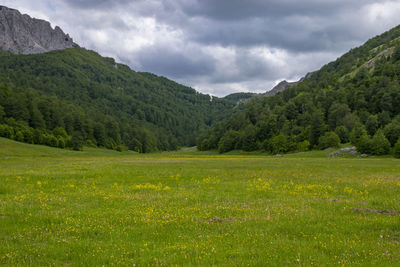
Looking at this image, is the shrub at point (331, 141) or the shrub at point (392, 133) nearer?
the shrub at point (392, 133)

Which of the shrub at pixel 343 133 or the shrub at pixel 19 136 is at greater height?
the shrub at pixel 19 136

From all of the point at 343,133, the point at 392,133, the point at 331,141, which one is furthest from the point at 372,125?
the point at 331,141

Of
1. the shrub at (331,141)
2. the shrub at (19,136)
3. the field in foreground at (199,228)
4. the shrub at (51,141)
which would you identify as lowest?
the field in foreground at (199,228)

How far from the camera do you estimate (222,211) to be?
14.7 m

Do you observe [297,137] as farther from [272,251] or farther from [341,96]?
[272,251]

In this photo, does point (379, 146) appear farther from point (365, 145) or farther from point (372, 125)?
point (372, 125)

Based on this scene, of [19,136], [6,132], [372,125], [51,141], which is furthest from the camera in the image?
[51,141]

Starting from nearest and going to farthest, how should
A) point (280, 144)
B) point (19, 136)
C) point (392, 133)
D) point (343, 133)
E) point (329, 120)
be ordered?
1. point (392, 133)
2. point (19, 136)
3. point (343, 133)
4. point (280, 144)
5. point (329, 120)

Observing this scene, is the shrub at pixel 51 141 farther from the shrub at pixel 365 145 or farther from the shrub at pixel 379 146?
the shrub at pixel 379 146

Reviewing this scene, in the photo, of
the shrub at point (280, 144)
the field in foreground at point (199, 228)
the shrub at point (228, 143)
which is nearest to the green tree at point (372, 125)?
the shrub at point (280, 144)

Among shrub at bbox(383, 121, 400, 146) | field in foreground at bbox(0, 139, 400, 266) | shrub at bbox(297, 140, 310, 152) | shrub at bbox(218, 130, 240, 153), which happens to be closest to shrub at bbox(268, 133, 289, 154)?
shrub at bbox(297, 140, 310, 152)

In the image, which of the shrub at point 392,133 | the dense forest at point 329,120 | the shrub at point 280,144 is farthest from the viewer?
the shrub at point 280,144

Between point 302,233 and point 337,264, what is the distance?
2.85 m

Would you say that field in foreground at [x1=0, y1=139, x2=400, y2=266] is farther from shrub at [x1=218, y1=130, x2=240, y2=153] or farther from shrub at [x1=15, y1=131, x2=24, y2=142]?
shrub at [x1=218, y1=130, x2=240, y2=153]
